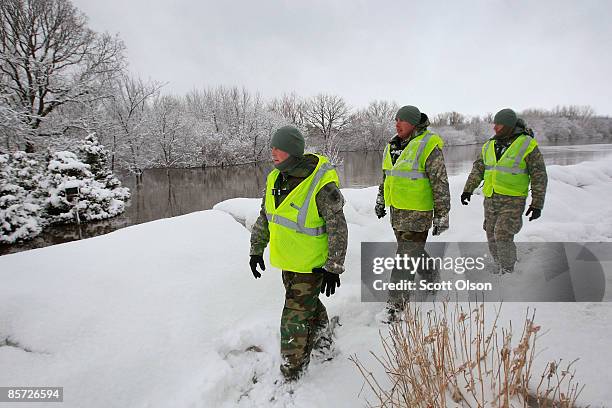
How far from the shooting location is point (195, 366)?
2.40 m

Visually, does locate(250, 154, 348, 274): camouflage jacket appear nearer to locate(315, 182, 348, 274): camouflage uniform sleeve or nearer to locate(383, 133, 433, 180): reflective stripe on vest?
locate(315, 182, 348, 274): camouflage uniform sleeve

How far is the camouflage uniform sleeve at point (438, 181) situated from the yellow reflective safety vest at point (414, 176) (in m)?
0.06

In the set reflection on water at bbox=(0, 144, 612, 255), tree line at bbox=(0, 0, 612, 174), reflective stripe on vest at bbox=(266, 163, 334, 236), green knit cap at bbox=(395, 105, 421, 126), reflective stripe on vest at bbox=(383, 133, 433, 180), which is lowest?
reflection on water at bbox=(0, 144, 612, 255)

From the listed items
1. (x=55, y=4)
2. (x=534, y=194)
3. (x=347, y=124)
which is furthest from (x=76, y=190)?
(x=347, y=124)

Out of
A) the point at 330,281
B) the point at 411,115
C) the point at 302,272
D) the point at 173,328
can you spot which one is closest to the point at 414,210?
the point at 411,115

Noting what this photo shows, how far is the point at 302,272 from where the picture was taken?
7.64 feet

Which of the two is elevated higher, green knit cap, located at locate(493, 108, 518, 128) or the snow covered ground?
green knit cap, located at locate(493, 108, 518, 128)

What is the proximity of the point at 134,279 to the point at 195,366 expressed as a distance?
1.15m

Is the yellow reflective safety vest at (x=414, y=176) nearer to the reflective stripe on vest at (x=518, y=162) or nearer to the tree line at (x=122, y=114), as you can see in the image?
the reflective stripe on vest at (x=518, y=162)

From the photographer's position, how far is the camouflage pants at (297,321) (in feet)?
7.59

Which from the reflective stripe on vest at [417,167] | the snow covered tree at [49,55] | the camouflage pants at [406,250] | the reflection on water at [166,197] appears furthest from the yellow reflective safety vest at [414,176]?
the snow covered tree at [49,55]

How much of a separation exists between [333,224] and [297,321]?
802 millimetres

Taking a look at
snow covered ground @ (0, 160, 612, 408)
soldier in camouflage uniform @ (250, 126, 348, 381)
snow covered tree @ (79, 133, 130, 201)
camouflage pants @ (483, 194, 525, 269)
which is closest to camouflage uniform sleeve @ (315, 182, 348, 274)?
soldier in camouflage uniform @ (250, 126, 348, 381)

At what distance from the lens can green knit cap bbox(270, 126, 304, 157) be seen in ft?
7.31
